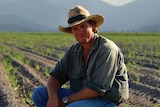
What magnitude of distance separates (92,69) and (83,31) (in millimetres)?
403

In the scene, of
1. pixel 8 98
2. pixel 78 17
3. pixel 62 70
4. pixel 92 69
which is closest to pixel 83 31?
pixel 78 17

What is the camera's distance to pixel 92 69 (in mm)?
3607

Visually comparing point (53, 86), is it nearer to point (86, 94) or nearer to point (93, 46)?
point (86, 94)

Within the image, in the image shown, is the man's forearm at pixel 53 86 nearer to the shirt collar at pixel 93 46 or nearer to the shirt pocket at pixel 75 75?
the shirt pocket at pixel 75 75

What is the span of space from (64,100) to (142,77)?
4744mm

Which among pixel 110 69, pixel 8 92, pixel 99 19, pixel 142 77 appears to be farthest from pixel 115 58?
pixel 142 77

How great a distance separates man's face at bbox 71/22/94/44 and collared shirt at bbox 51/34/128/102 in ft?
0.42

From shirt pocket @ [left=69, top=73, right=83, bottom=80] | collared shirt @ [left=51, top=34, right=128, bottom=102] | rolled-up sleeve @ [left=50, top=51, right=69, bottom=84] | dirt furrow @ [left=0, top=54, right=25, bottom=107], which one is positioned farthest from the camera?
dirt furrow @ [left=0, top=54, right=25, bottom=107]

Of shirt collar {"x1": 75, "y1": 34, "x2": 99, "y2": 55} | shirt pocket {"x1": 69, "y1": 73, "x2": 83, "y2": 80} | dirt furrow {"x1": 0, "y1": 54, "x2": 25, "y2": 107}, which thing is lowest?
dirt furrow {"x1": 0, "y1": 54, "x2": 25, "y2": 107}

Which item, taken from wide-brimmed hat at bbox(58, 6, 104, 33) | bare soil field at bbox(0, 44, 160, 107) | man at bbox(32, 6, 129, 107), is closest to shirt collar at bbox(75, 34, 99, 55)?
man at bbox(32, 6, 129, 107)

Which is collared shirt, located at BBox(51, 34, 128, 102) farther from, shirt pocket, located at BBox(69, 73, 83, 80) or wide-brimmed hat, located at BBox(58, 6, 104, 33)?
wide-brimmed hat, located at BBox(58, 6, 104, 33)

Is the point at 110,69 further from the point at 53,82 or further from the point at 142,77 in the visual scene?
the point at 142,77

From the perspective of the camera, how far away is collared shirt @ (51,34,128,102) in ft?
11.2

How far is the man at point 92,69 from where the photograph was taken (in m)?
3.44
